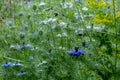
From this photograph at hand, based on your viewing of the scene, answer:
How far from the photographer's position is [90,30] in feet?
10.7

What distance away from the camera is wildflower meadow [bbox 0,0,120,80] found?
2.96 m

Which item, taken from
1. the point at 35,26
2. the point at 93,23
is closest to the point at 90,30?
the point at 93,23

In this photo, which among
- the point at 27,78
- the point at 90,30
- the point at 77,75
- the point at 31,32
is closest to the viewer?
the point at 77,75

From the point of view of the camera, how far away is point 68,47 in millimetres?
3254

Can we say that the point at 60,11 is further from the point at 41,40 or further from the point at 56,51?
the point at 56,51

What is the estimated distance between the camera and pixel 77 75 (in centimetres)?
282

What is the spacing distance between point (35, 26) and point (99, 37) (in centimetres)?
81

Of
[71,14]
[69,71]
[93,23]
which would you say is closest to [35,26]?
[71,14]

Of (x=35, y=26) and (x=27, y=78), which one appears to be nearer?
(x=27, y=78)

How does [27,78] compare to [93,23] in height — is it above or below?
below

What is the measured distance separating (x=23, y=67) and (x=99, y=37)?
690mm

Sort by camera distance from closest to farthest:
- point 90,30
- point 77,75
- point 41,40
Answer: point 77,75
point 90,30
point 41,40

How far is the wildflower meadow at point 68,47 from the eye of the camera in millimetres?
2959

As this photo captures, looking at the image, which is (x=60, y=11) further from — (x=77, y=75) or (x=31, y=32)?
(x=77, y=75)
